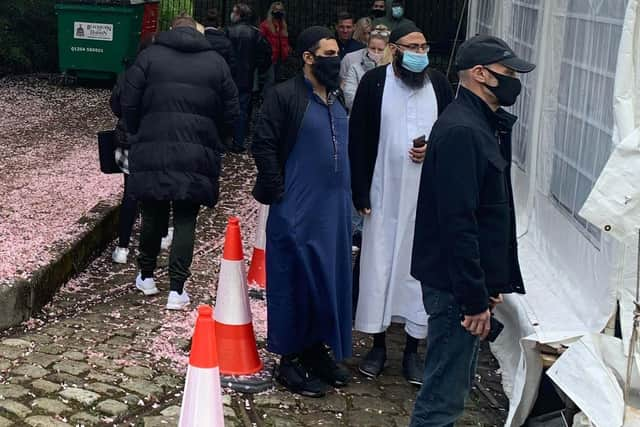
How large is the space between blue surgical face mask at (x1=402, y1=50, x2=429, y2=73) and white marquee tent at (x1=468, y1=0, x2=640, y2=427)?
3.14 ft

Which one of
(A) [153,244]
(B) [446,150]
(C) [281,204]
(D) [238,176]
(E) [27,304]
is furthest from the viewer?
(D) [238,176]

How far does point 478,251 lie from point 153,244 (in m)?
3.31

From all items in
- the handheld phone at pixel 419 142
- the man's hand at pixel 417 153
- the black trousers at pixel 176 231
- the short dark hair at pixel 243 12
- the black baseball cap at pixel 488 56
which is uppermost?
the black baseball cap at pixel 488 56

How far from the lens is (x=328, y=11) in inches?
806

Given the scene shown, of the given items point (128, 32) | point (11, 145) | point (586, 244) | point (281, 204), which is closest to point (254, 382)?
point (281, 204)

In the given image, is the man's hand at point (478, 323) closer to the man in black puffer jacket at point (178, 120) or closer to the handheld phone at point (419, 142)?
A: the handheld phone at point (419, 142)

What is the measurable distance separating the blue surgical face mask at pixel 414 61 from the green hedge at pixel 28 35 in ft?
39.4

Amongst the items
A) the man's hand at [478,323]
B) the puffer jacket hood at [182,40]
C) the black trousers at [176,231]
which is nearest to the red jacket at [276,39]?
the puffer jacket hood at [182,40]

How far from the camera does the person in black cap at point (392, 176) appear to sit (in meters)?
5.60

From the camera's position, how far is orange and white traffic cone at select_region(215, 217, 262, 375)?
5.53m

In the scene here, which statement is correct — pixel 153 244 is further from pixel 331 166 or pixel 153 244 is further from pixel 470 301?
pixel 470 301

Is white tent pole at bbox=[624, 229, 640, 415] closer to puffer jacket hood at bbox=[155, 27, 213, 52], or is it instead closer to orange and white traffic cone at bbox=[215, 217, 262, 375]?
orange and white traffic cone at bbox=[215, 217, 262, 375]

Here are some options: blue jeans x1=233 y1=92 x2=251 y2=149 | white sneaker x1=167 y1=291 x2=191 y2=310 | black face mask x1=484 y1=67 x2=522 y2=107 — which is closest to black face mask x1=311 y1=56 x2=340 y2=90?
black face mask x1=484 y1=67 x2=522 y2=107

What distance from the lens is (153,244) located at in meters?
6.73
